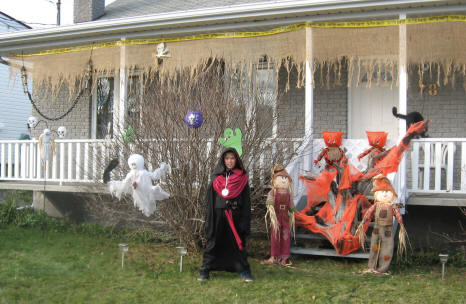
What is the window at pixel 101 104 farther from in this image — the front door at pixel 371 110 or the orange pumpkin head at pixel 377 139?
the orange pumpkin head at pixel 377 139

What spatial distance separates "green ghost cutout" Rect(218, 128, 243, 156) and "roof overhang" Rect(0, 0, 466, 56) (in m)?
2.88

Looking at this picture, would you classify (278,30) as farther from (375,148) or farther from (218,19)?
(375,148)

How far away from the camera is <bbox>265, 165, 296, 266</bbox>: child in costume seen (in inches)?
251

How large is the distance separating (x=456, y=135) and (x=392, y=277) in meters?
4.14

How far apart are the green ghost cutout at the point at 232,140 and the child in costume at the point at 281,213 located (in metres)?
0.69

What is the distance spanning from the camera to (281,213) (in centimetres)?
648

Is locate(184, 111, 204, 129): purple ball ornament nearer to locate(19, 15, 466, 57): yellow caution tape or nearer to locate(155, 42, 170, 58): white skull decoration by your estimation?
locate(19, 15, 466, 57): yellow caution tape

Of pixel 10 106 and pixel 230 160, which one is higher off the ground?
pixel 10 106

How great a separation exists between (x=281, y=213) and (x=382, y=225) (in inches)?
51.2

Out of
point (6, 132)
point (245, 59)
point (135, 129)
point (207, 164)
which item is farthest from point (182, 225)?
point (6, 132)

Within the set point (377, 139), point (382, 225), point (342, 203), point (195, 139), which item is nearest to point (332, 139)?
point (377, 139)

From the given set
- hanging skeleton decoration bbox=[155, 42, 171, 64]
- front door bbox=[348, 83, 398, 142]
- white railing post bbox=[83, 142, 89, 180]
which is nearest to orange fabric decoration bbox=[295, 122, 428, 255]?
front door bbox=[348, 83, 398, 142]

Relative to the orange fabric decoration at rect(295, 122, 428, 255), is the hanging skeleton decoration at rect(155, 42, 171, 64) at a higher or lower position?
higher

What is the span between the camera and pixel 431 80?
9055 mm
